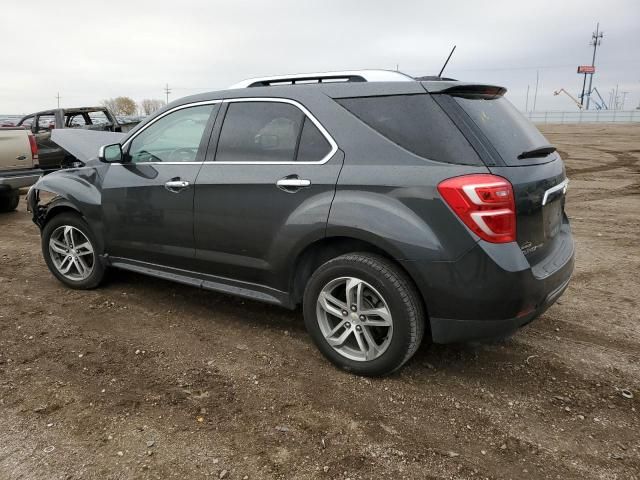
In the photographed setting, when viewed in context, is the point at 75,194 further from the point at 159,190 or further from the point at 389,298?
the point at 389,298

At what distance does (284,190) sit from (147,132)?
1612 mm

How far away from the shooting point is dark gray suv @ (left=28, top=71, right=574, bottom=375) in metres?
2.67

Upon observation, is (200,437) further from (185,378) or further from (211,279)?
(211,279)

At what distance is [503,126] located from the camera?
2959 millimetres

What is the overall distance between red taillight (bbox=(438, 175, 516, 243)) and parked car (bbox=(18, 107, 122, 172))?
11.1m

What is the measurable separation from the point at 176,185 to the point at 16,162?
6617 mm

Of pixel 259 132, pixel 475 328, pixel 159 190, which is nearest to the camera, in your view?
pixel 475 328

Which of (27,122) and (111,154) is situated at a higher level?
(27,122)

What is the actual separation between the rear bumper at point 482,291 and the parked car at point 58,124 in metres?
11.0

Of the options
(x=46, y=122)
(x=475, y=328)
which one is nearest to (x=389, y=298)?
(x=475, y=328)

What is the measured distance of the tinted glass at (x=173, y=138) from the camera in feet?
12.5

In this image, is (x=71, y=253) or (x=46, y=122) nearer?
(x=71, y=253)

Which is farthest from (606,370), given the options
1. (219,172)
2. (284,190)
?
(219,172)

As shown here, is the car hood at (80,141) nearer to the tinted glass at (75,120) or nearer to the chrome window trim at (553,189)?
the chrome window trim at (553,189)
